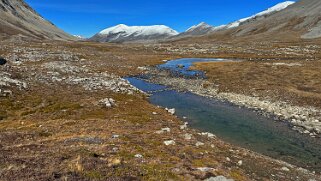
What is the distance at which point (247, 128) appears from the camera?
1214 inches

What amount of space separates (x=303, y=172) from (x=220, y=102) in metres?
21.6

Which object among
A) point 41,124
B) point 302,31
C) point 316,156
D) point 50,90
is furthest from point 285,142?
point 302,31

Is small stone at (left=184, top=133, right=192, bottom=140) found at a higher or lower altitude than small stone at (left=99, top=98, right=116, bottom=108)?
lower

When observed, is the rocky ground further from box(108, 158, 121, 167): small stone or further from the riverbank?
the riverbank

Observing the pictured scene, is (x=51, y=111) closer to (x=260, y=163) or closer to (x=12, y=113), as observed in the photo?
(x=12, y=113)

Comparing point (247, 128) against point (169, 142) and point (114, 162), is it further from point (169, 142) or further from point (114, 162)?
point (114, 162)

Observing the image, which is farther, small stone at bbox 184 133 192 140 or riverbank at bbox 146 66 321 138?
riverbank at bbox 146 66 321 138

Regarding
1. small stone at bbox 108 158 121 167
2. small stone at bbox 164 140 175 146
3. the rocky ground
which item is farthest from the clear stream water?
small stone at bbox 108 158 121 167

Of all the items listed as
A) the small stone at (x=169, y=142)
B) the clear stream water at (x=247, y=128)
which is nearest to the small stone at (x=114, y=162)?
the small stone at (x=169, y=142)

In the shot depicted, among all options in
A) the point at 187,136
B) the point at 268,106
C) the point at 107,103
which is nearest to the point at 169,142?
the point at 187,136

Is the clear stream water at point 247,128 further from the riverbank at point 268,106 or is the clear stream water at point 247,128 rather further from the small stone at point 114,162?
the small stone at point 114,162

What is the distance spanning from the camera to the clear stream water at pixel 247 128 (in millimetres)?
24469

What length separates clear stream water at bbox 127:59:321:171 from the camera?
80.3 ft

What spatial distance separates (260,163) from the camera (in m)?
20.8
